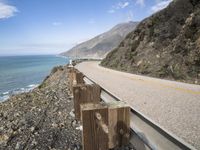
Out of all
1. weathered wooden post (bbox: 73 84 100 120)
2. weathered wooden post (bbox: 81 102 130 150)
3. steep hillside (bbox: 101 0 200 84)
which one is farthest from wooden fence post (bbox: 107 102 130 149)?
steep hillside (bbox: 101 0 200 84)

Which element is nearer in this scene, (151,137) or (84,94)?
(151,137)

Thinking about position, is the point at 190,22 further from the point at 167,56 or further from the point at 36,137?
the point at 36,137

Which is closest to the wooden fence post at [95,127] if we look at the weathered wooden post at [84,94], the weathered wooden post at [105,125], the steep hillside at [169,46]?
the weathered wooden post at [105,125]

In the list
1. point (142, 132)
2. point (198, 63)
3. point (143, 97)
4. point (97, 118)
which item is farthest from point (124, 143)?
point (198, 63)

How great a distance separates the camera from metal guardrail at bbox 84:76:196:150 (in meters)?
3.63

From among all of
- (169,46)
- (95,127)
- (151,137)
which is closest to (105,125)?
(95,127)

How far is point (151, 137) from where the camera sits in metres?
4.20

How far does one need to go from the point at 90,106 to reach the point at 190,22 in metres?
18.2

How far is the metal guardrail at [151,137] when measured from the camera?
363 cm

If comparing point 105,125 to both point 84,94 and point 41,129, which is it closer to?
point 84,94

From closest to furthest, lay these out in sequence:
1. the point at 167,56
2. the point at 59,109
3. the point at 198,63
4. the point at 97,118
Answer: the point at 97,118, the point at 59,109, the point at 198,63, the point at 167,56

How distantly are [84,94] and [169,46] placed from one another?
1583 centimetres

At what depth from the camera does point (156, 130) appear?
4258 millimetres

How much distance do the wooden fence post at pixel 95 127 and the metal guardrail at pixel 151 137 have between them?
669 mm
